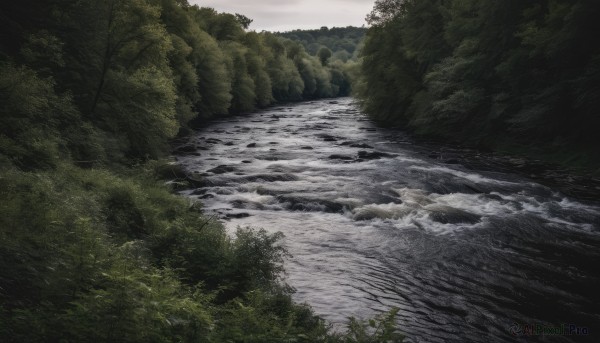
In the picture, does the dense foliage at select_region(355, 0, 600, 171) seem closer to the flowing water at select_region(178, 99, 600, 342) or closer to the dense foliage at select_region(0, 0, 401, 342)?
the flowing water at select_region(178, 99, 600, 342)

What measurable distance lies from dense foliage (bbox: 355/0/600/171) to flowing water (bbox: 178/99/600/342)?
14.4ft

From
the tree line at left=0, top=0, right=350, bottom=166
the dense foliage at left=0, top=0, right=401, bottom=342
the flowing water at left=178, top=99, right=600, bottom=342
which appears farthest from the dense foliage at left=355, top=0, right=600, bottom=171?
the dense foliage at left=0, top=0, right=401, bottom=342

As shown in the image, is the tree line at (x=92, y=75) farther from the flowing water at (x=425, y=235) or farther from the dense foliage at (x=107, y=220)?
the flowing water at (x=425, y=235)

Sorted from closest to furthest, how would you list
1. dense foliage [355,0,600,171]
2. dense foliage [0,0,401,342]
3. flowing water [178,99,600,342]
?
1. dense foliage [0,0,401,342]
2. flowing water [178,99,600,342]
3. dense foliage [355,0,600,171]

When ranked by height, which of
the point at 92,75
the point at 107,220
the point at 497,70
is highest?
the point at 92,75

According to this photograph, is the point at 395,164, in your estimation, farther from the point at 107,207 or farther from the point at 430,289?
the point at 107,207

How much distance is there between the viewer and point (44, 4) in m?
19.8

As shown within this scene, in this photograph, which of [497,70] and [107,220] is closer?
[107,220]

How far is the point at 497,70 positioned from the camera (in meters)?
29.4

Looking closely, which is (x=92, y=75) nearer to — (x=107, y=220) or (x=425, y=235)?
(x=107, y=220)

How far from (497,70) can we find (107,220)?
28.1 metres

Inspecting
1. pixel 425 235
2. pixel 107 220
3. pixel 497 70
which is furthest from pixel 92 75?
pixel 497 70

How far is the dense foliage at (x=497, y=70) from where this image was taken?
24609 mm

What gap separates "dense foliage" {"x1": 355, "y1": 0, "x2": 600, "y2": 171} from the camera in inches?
969
